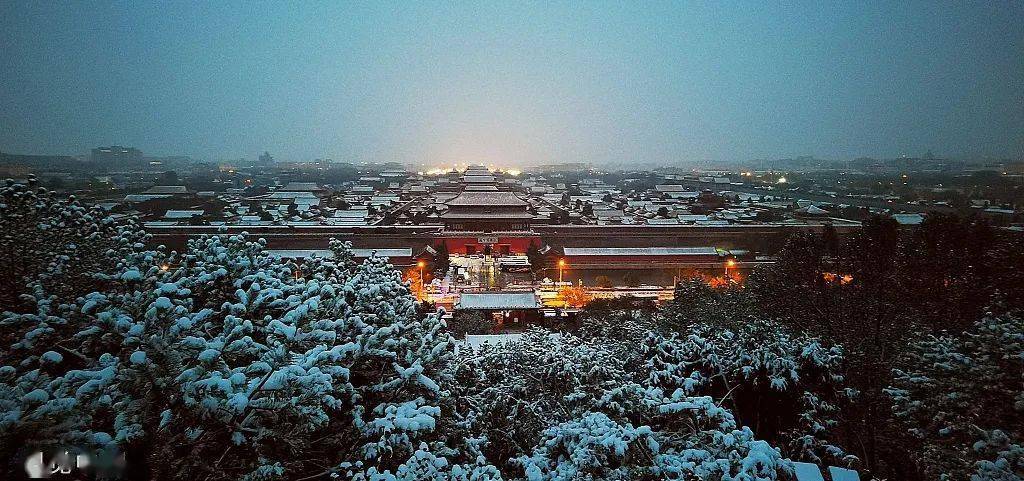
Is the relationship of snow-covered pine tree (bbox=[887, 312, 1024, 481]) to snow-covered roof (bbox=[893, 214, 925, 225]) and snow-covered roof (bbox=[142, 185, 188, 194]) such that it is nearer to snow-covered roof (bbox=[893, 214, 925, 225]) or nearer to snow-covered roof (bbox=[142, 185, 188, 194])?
snow-covered roof (bbox=[893, 214, 925, 225])

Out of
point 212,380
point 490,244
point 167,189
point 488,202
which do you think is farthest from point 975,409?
point 167,189

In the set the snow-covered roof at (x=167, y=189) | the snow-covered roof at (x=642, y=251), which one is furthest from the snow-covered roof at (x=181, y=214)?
the snow-covered roof at (x=642, y=251)

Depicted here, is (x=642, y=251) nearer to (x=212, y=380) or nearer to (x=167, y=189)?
(x=212, y=380)

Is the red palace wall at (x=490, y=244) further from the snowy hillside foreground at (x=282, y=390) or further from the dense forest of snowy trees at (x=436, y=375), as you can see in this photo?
the snowy hillside foreground at (x=282, y=390)

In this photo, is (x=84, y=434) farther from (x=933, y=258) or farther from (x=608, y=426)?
(x=933, y=258)

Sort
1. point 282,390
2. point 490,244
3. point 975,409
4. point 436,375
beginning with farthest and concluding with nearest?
point 490,244, point 436,375, point 975,409, point 282,390

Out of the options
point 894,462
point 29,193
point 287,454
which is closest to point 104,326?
point 287,454

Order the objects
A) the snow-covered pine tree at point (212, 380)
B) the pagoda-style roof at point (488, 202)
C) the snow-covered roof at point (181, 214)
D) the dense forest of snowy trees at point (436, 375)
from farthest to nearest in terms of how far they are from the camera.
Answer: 1. the pagoda-style roof at point (488, 202)
2. the snow-covered roof at point (181, 214)
3. the dense forest of snowy trees at point (436, 375)
4. the snow-covered pine tree at point (212, 380)
